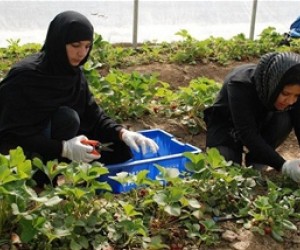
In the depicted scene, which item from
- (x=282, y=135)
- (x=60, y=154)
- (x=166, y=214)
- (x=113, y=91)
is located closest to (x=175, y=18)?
(x=113, y=91)

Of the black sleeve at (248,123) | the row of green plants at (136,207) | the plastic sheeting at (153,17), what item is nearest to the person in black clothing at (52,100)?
the row of green plants at (136,207)

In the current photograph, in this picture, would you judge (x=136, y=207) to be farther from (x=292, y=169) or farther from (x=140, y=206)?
(x=292, y=169)

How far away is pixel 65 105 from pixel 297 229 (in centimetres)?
124

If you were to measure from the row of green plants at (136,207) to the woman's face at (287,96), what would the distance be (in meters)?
0.40

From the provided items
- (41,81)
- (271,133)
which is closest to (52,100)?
(41,81)

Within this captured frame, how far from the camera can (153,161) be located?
2.83 m

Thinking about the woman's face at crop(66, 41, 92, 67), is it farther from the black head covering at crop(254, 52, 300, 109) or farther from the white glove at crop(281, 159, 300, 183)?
the white glove at crop(281, 159, 300, 183)

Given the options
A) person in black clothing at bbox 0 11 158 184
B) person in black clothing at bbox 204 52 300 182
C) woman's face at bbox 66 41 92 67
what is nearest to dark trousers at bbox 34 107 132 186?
person in black clothing at bbox 0 11 158 184

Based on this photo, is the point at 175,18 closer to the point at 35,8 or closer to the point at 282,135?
the point at 35,8

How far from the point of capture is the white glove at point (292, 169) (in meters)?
2.75

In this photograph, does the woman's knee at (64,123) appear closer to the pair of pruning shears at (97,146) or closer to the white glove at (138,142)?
the pair of pruning shears at (97,146)

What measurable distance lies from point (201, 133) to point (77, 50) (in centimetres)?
127

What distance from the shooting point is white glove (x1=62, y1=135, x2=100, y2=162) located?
268 centimetres

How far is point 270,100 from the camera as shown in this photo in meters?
2.81
